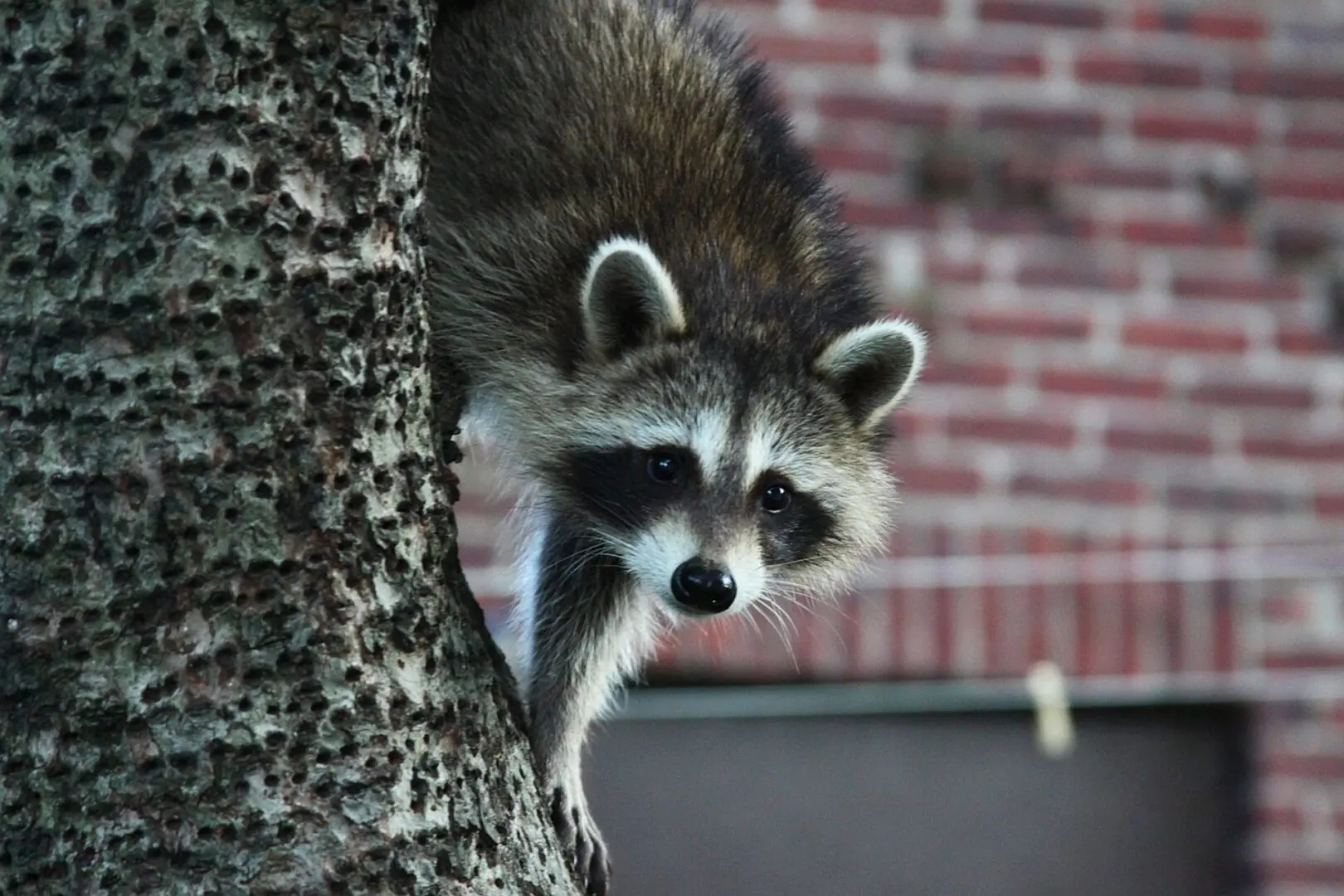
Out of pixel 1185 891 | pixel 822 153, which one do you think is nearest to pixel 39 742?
pixel 822 153

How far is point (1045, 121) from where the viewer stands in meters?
6.02

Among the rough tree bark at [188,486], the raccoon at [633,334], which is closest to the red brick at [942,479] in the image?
the raccoon at [633,334]

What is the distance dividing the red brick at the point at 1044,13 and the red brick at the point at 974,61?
0.32ft

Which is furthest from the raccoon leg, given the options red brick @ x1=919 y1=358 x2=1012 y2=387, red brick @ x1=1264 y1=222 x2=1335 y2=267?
red brick @ x1=1264 y1=222 x2=1335 y2=267

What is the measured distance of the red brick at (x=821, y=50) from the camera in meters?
5.82

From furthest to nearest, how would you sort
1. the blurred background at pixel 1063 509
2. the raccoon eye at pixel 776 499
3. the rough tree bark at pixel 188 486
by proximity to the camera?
the blurred background at pixel 1063 509 → the raccoon eye at pixel 776 499 → the rough tree bark at pixel 188 486

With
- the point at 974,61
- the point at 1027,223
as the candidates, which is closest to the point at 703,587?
the point at 1027,223

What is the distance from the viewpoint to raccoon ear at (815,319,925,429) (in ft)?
11.2

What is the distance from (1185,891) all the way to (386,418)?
4.15 m

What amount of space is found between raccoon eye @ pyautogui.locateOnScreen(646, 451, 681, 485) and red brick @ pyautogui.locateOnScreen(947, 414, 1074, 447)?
102 inches

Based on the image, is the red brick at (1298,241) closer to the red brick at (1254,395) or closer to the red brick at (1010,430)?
the red brick at (1254,395)

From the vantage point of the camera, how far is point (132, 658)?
220 cm

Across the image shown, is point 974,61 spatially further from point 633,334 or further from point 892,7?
point 633,334

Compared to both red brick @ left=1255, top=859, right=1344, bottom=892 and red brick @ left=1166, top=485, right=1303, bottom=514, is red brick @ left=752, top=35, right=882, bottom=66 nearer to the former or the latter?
red brick @ left=1166, top=485, right=1303, bottom=514
